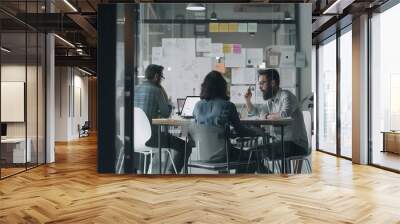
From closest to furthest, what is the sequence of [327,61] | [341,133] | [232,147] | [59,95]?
[232,147] < [341,133] < [327,61] < [59,95]

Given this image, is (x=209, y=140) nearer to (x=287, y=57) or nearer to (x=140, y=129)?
(x=140, y=129)

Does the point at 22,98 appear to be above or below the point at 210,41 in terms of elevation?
below

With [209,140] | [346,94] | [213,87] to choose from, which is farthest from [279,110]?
[346,94]

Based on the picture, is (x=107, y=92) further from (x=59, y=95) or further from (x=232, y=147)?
(x=59, y=95)

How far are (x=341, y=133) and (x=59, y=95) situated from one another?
11359 millimetres

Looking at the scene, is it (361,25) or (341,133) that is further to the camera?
(341,133)

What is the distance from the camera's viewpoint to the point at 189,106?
22.5 feet

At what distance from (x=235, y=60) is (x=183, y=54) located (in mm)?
910

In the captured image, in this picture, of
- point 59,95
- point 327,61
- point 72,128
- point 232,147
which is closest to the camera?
point 232,147

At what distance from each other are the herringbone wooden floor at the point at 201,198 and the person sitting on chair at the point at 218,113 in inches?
15.8

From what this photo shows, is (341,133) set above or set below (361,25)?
below

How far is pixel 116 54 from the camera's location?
6.98 m

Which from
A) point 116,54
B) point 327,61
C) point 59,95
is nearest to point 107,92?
point 116,54

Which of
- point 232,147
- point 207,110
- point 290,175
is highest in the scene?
point 207,110
